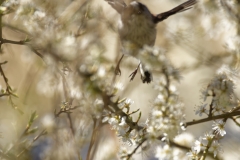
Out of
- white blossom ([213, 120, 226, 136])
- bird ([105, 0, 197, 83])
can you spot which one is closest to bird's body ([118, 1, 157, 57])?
bird ([105, 0, 197, 83])

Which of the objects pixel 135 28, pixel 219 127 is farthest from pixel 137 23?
pixel 219 127

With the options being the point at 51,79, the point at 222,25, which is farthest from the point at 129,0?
the point at 51,79

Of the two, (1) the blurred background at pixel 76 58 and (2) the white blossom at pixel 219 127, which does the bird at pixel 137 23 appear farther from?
→ (2) the white blossom at pixel 219 127

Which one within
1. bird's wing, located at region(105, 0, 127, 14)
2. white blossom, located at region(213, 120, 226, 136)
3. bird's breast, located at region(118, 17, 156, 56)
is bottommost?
white blossom, located at region(213, 120, 226, 136)

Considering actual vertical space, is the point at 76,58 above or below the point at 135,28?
above

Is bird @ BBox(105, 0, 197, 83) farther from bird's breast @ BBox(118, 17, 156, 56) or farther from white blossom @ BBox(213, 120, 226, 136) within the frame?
white blossom @ BBox(213, 120, 226, 136)

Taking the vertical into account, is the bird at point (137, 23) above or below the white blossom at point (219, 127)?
above

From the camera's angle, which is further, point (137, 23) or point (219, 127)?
point (137, 23)

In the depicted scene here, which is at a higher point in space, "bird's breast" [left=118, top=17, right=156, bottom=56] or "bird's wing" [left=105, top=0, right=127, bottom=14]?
"bird's wing" [left=105, top=0, right=127, bottom=14]

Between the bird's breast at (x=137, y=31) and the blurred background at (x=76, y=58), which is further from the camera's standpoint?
the bird's breast at (x=137, y=31)

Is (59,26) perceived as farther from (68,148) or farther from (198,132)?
(198,132)

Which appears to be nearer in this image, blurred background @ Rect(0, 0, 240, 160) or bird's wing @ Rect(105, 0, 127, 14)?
blurred background @ Rect(0, 0, 240, 160)

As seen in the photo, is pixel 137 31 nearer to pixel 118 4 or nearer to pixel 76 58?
pixel 118 4

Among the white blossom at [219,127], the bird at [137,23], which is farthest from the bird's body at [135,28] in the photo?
the white blossom at [219,127]
